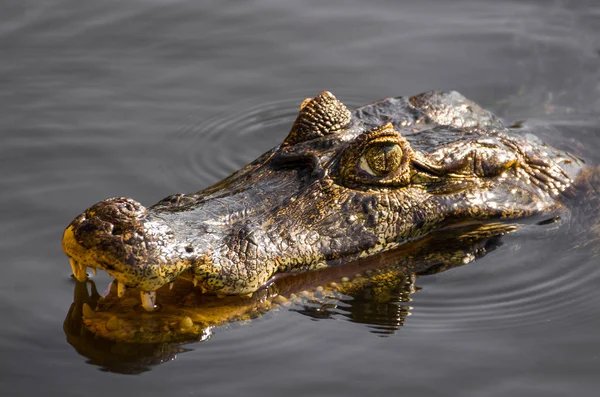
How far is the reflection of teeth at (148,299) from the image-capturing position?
5.80m

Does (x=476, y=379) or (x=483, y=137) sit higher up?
(x=483, y=137)

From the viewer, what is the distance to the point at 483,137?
720cm

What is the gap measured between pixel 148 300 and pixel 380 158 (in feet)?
5.95

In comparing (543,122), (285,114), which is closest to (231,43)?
(285,114)

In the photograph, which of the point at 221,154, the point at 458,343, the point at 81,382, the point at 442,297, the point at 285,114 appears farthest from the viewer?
the point at 285,114

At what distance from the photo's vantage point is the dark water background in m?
5.73

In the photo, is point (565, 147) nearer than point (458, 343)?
No

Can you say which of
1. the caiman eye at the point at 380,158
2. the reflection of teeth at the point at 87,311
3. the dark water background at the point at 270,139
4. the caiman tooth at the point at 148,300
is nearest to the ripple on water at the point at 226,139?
the dark water background at the point at 270,139

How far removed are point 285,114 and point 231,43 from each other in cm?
150

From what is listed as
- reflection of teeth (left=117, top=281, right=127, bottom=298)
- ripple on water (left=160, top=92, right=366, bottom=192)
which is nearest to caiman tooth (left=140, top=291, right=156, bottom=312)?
reflection of teeth (left=117, top=281, right=127, bottom=298)

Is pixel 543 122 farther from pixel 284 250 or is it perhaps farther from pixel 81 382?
pixel 81 382

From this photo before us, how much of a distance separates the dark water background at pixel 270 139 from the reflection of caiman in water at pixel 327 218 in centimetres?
21

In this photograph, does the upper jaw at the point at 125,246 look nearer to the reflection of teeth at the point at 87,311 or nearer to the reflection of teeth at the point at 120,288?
the reflection of teeth at the point at 120,288

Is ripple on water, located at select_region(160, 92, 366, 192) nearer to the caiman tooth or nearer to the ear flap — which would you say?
the ear flap
